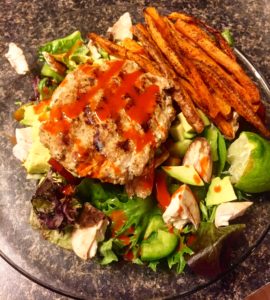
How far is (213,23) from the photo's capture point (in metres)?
2.97

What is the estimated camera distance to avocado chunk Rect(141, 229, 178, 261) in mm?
2002

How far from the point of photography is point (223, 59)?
7.26 ft

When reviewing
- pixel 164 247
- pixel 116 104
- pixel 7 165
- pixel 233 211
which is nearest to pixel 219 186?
pixel 233 211

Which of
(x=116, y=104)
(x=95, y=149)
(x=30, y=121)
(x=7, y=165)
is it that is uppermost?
(x=116, y=104)

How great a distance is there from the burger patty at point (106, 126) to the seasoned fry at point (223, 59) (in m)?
0.36

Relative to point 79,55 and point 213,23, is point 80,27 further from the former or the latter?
point 213,23

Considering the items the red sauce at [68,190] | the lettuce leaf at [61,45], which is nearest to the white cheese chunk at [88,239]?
the red sauce at [68,190]

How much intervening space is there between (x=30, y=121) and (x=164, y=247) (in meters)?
0.87

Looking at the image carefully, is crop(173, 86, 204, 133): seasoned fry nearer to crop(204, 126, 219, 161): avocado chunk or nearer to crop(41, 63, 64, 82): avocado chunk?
crop(204, 126, 219, 161): avocado chunk

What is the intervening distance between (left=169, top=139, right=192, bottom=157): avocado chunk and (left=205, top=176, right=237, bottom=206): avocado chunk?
0.19 metres

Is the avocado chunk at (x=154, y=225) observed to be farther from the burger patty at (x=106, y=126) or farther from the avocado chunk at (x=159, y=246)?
the burger patty at (x=106, y=126)

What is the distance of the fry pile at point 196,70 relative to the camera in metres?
2.15

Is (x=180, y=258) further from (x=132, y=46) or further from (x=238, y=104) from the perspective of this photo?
(x=132, y=46)

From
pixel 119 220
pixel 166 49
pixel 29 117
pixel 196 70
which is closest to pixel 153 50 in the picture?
pixel 166 49
